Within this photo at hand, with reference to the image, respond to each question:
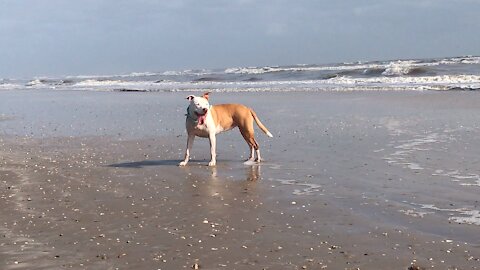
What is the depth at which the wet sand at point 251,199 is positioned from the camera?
16.0 feet

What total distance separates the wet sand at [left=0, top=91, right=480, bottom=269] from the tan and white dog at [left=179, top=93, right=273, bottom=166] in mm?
373

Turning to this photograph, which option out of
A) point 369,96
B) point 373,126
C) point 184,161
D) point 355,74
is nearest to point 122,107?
point 369,96

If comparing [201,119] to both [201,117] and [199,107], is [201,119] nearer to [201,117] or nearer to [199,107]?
[201,117]

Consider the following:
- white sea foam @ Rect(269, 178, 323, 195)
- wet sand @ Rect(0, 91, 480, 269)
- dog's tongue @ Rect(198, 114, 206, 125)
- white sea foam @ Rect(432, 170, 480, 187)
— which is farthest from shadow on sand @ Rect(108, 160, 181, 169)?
white sea foam @ Rect(432, 170, 480, 187)

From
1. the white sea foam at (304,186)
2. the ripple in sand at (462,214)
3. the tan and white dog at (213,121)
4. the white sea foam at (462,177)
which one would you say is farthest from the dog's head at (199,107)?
the ripple in sand at (462,214)

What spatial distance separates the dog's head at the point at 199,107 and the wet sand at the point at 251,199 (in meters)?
0.76

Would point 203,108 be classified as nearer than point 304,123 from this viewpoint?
Yes

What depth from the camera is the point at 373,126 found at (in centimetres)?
1324

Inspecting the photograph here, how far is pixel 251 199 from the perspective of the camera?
6969 millimetres

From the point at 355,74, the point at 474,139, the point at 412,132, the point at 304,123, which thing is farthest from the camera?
the point at 355,74

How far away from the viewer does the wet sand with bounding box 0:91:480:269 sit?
4867mm

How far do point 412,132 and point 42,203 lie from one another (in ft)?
25.2

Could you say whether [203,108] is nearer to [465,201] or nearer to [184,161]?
[184,161]

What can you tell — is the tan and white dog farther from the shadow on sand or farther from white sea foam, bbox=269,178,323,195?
white sea foam, bbox=269,178,323,195
